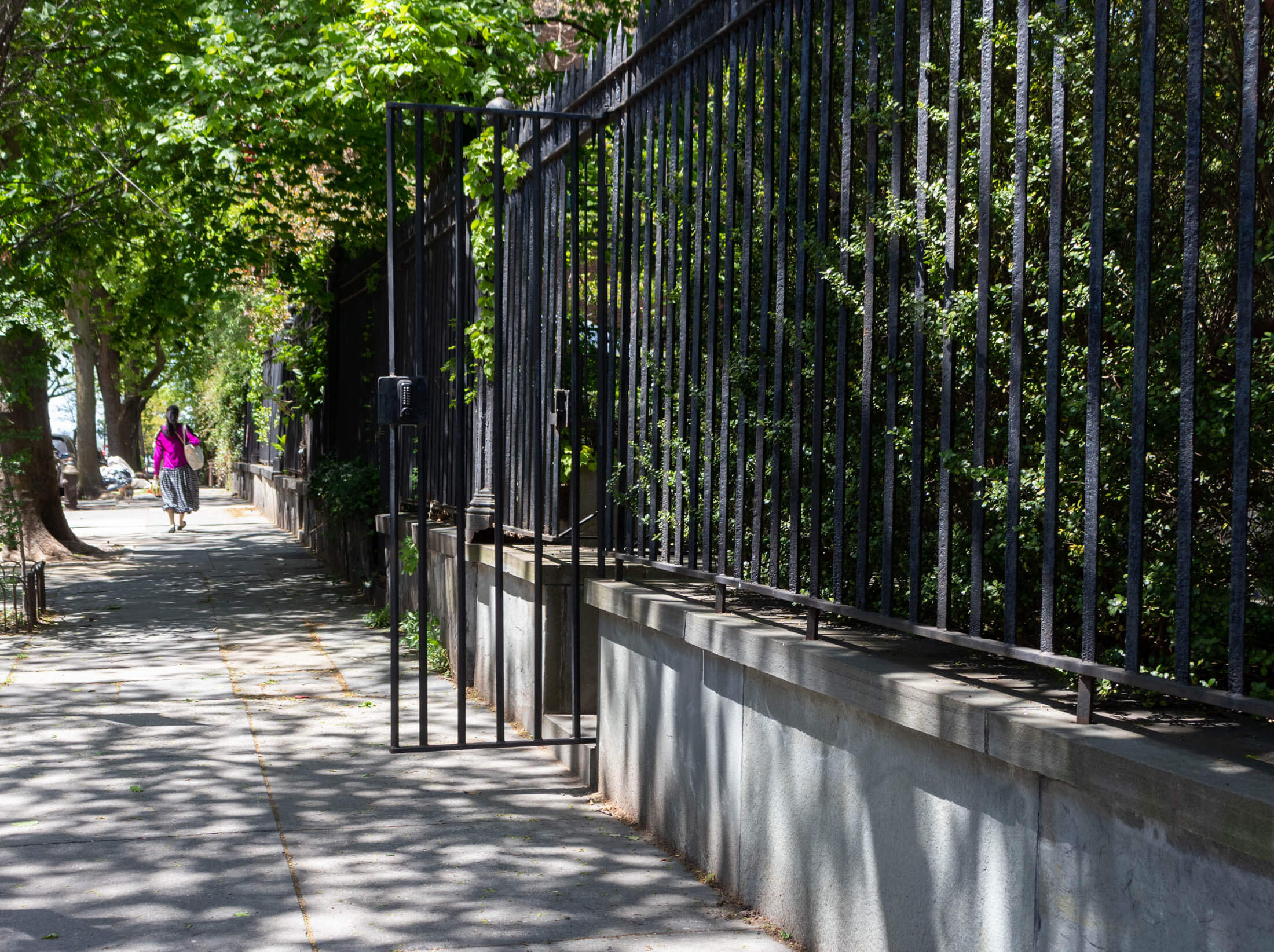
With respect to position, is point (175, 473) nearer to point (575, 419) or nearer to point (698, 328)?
point (575, 419)

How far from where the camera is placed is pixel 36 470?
49.7 feet

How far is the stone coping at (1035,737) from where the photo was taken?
228cm

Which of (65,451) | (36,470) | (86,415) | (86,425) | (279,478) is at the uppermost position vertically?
(86,415)

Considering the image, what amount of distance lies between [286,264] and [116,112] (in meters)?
3.36

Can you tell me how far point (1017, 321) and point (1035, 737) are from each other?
36.7 inches

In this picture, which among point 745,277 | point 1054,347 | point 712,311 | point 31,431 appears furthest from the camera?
point 31,431

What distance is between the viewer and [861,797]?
3586 millimetres

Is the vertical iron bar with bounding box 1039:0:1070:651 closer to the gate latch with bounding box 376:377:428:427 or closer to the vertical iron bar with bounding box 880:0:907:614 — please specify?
the vertical iron bar with bounding box 880:0:907:614

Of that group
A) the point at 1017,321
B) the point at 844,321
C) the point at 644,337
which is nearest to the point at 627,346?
the point at 644,337

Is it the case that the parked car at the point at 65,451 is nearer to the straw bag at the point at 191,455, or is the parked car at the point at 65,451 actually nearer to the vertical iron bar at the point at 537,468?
the straw bag at the point at 191,455

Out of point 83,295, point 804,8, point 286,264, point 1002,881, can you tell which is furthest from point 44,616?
point 1002,881

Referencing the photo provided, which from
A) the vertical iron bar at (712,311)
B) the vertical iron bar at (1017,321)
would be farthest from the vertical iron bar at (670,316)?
the vertical iron bar at (1017,321)

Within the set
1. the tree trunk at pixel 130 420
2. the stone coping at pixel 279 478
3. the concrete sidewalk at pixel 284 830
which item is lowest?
the concrete sidewalk at pixel 284 830

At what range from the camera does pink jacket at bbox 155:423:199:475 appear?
73.9 feet
